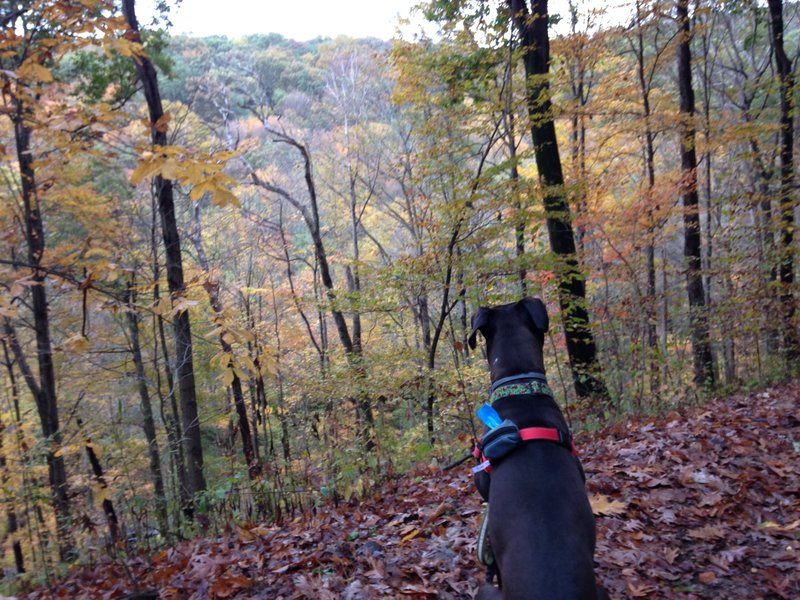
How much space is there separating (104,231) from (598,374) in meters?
12.3

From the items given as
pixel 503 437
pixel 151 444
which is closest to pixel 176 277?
pixel 151 444


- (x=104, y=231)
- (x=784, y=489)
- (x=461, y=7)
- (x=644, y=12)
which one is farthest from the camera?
(x=104, y=231)

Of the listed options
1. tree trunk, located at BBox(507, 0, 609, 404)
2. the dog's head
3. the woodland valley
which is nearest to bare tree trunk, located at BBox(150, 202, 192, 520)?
A: the woodland valley

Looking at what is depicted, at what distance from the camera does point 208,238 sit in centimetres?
2288

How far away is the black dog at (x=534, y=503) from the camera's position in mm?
2277

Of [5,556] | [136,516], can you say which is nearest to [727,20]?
[136,516]

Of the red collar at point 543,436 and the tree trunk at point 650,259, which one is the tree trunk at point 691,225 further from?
the red collar at point 543,436

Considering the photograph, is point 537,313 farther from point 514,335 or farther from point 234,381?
point 234,381

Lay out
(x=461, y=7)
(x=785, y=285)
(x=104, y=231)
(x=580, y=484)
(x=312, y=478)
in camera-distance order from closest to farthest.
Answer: (x=580, y=484), (x=312, y=478), (x=785, y=285), (x=461, y=7), (x=104, y=231)

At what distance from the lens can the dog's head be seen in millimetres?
3367

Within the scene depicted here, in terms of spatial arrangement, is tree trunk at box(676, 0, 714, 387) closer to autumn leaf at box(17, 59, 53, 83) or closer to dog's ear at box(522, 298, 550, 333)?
dog's ear at box(522, 298, 550, 333)

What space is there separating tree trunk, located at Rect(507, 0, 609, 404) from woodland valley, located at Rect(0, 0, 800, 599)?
0.05 metres

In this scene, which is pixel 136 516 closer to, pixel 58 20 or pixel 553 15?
pixel 58 20

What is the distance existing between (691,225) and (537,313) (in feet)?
35.0
